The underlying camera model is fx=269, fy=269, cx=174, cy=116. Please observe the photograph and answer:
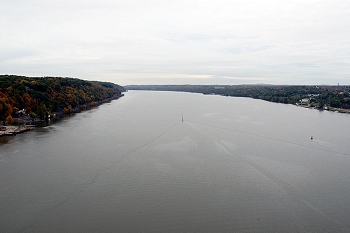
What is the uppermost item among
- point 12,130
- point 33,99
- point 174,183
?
point 33,99

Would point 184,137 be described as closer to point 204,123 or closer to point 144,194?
point 204,123

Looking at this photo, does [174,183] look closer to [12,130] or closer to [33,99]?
[12,130]

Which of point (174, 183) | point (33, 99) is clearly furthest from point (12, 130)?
point (174, 183)

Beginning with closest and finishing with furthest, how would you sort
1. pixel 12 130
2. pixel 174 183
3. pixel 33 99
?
pixel 174 183 → pixel 12 130 → pixel 33 99

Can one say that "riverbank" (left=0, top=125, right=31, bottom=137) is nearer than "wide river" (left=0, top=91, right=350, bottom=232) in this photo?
No

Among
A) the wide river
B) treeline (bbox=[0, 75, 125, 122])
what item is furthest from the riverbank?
treeline (bbox=[0, 75, 125, 122])

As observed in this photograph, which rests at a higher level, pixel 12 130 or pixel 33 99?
pixel 33 99

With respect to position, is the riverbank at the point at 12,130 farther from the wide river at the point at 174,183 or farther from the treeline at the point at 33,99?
the treeline at the point at 33,99

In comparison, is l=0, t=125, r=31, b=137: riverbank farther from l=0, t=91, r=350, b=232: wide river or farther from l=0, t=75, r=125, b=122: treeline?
l=0, t=75, r=125, b=122: treeline

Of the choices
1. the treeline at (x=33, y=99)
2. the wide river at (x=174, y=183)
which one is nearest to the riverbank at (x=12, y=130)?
the wide river at (x=174, y=183)
